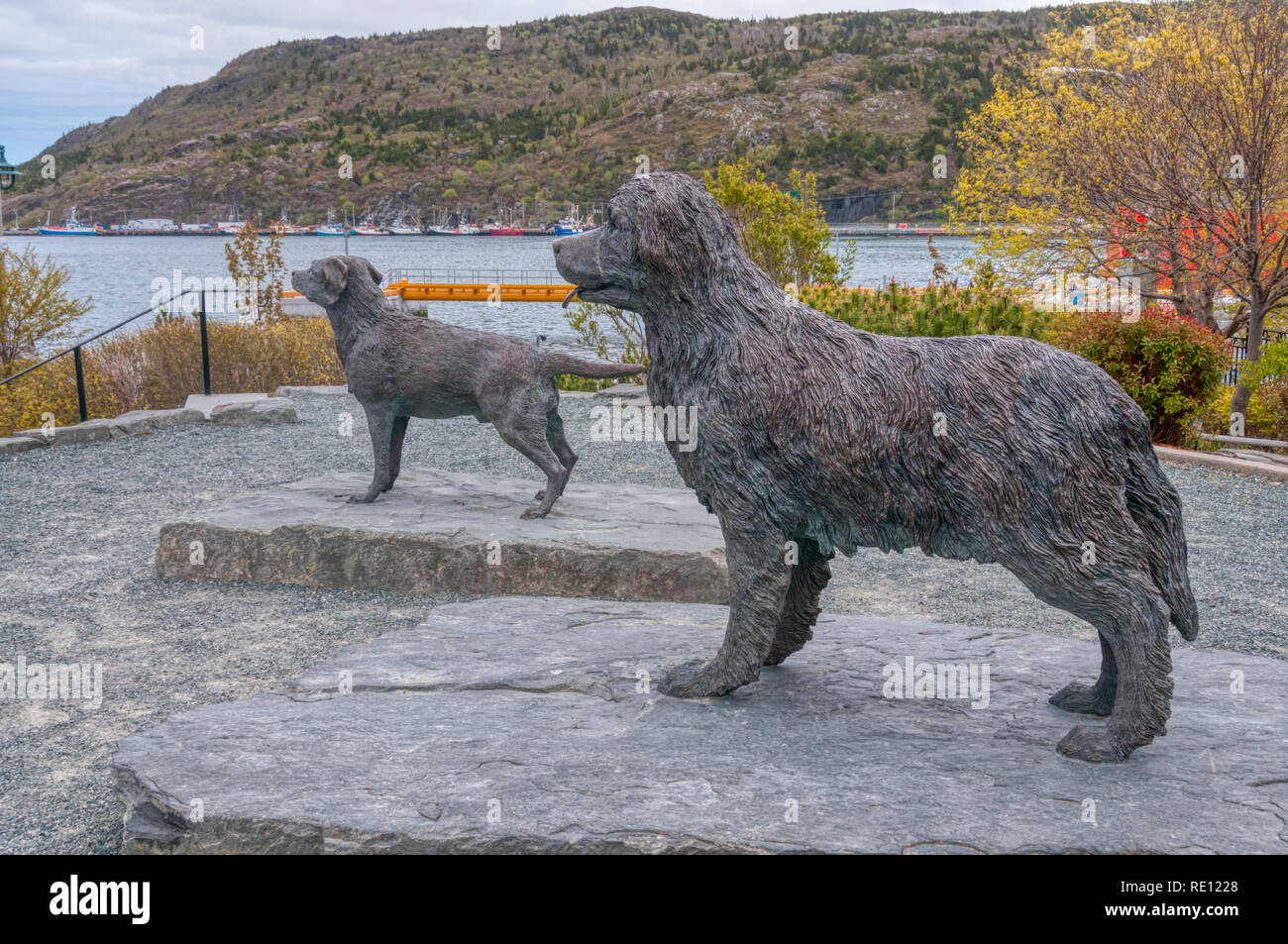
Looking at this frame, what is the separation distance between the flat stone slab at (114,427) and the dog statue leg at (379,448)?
18.5 ft

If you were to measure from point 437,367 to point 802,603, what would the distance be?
360cm

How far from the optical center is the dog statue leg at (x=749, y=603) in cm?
341

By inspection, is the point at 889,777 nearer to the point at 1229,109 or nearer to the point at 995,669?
the point at 995,669

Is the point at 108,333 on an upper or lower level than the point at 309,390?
upper

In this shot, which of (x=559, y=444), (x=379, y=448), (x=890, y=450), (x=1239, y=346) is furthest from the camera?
(x=1239, y=346)

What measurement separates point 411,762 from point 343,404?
10874 millimetres

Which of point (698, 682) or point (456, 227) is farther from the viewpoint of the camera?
point (456, 227)

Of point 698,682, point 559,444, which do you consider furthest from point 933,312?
point 698,682

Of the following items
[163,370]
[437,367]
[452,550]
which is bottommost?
[452,550]

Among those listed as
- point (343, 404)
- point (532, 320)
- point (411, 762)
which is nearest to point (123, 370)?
point (343, 404)

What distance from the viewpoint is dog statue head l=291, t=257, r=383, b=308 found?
6699 mm

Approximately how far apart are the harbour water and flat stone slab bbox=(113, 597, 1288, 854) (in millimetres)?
7144

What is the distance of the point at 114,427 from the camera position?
444 inches
